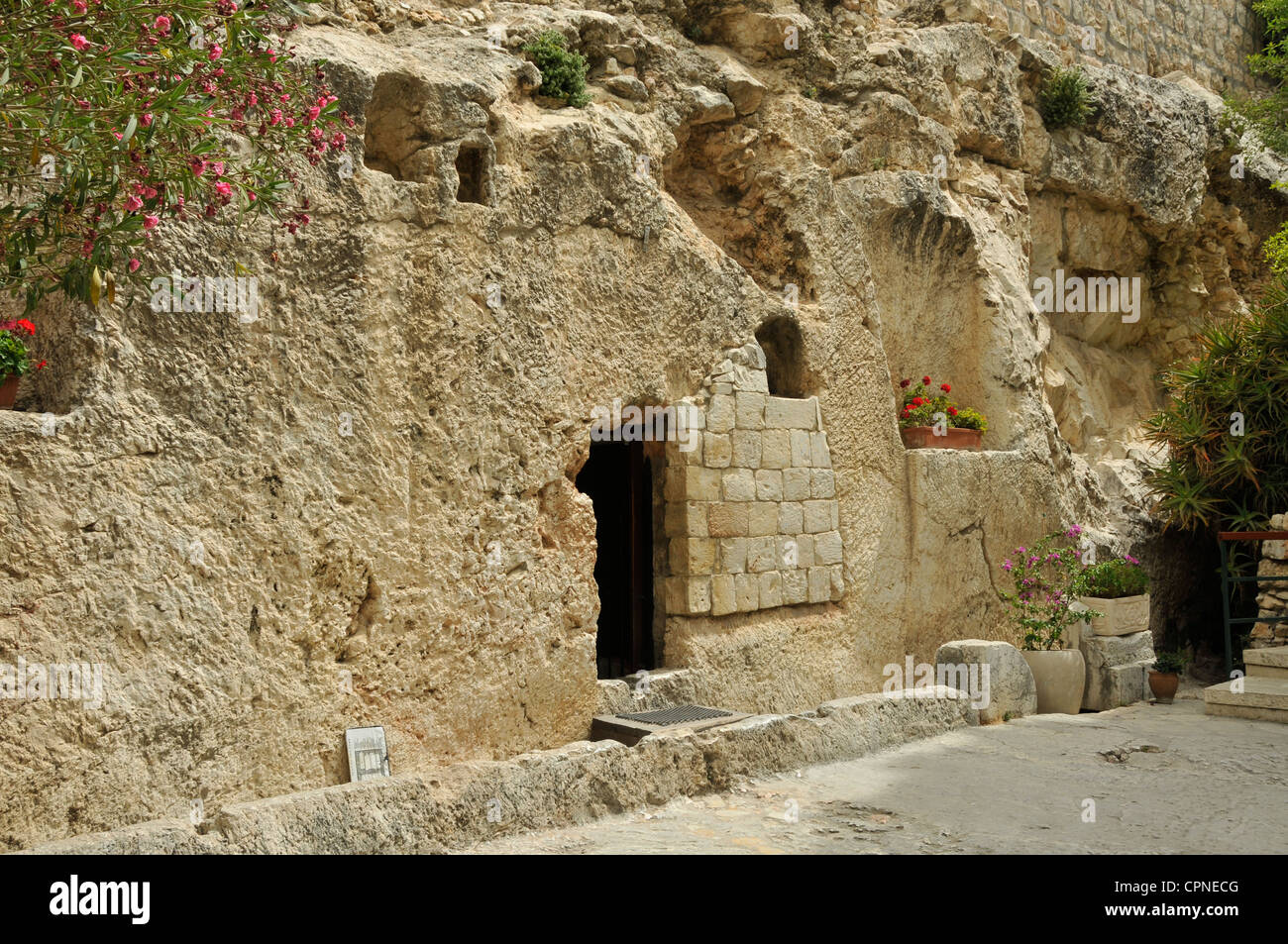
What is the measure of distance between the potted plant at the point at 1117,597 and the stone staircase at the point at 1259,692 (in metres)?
0.92

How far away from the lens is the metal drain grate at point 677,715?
6.63 metres

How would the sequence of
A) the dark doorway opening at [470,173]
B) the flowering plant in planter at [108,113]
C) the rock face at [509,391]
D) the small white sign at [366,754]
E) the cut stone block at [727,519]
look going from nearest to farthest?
the flowering plant in planter at [108,113] → the rock face at [509,391] → the small white sign at [366,754] → the dark doorway opening at [470,173] → the cut stone block at [727,519]

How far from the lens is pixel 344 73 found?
6.01 metres

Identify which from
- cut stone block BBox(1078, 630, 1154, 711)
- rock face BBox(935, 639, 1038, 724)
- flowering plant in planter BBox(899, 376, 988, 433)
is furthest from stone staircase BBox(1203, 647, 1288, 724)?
flowering plant in planter BBox(899, 376, 988, 433)

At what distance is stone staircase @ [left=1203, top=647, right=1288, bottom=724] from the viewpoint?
324 inches

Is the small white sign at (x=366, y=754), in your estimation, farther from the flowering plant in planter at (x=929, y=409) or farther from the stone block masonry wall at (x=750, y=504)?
the flowering plant in planter at (x=929, y=409)

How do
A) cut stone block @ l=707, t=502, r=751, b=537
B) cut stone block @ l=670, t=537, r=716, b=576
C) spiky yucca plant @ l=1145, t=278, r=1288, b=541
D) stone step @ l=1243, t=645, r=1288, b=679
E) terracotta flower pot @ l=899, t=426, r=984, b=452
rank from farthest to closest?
spiky yucca plant @ l=1145, t=278, r=1288, b=541 → terracotta flower pot @ l=899, t=426, r=984, b=452 → stone step @ l=1243, t=645, r=1288, b=679 → cut stone block @ l=707, t=502, r=751, b=537 → cut stone block @ l=670, t=537, r=716, b=576

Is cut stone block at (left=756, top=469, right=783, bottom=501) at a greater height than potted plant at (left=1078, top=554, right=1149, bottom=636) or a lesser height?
greater

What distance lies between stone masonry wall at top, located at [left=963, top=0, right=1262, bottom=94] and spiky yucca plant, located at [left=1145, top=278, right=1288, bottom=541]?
3786 mm

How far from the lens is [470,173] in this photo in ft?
22.0

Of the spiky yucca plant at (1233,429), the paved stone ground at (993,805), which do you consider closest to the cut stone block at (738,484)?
the paved stone ground at (993,805)

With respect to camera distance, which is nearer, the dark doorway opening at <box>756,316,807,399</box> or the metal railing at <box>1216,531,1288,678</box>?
the dark doorway opening at <box>756,316,807,399</box>

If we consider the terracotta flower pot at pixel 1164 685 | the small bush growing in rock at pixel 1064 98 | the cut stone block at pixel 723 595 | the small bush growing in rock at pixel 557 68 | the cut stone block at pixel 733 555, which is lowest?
the terracotta flower pot at pixel 1164 685

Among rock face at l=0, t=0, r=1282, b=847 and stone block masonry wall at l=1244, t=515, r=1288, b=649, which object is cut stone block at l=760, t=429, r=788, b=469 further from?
stone block masonry wall at l=1244, t=515, r=1288, b=649
